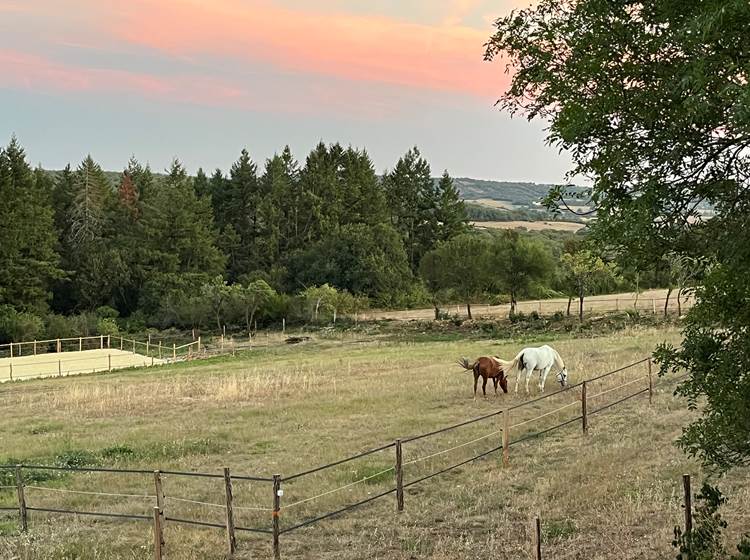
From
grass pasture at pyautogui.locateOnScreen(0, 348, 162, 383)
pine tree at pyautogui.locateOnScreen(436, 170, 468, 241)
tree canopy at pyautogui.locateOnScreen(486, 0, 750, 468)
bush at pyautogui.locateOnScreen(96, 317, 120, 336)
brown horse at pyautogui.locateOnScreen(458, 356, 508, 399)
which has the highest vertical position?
pine tree at pyautogui.locateOnScreen(436, 170, 468, 241)

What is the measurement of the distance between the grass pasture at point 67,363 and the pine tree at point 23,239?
17.7 m

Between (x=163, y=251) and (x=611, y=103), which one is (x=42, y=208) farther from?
(x=611, y=103)

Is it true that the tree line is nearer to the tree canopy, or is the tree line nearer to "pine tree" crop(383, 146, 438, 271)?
"pine tree" crop(383, 146, 438, 271)

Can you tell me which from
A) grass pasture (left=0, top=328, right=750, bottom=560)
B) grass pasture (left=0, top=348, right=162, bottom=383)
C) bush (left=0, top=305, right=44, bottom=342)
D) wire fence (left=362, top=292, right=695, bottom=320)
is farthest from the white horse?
bush (left=0, top=305, right=44, bottom=342)

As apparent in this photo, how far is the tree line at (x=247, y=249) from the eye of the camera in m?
59.2

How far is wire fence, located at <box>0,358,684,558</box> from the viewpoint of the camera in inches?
375

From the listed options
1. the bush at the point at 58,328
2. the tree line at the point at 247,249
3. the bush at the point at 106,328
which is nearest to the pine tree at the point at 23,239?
the tree line at the point at 247,249

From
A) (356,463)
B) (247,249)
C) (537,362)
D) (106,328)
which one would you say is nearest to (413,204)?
(247,249)

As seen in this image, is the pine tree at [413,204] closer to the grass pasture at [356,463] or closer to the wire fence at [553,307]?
the wire fence at [553,307]

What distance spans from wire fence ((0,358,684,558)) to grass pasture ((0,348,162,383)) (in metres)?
24.4

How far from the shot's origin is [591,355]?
2878cm

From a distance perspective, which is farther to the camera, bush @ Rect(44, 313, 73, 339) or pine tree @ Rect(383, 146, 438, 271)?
pine tree @ Rect(383, 146, 438, 271)

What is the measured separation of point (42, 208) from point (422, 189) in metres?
43.3

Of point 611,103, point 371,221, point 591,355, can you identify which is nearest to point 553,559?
point 611,103
